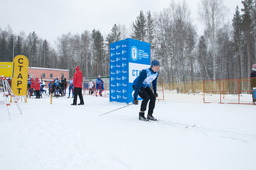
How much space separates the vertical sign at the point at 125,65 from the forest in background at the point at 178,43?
45.7 ft

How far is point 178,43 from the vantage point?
23.2m

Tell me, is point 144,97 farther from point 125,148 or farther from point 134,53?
point 134,53

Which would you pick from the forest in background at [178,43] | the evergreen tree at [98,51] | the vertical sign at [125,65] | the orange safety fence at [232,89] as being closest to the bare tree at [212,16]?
the forest in background at [178,43]

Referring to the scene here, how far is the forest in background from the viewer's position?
22.3 metres

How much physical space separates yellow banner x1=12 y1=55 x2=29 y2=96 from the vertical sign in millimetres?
4489

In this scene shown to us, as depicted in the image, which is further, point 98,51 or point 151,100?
point 98,51

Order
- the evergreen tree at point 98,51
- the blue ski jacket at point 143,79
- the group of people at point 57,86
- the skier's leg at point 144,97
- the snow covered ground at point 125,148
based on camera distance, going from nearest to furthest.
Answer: the snow covered ground at point 125,148
the blue ski jacket at point 143,79
the skier's leg at point 144,97
the group of people at point 57,86
the evergreen tree at point 98,51

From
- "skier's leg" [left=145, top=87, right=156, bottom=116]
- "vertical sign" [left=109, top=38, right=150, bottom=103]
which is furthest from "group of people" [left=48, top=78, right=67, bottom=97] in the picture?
"skier's leg" [left=145, top=87, right=156, bottom=116]

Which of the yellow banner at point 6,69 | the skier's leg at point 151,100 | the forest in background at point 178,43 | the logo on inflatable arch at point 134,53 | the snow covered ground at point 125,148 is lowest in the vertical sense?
the snow covered ground at point 125,148

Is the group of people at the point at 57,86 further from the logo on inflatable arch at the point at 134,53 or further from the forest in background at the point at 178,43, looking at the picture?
the forest in background at the point at 178,43

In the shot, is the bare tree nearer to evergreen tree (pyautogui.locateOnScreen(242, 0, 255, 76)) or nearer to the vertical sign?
evergreen tree (pyautogui.locateOnScreen(242, 0, 255, 76))

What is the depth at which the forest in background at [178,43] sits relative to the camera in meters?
22.3

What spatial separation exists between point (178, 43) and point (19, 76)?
20.5 m

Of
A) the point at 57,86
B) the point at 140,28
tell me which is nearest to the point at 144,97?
the point at 57,86
